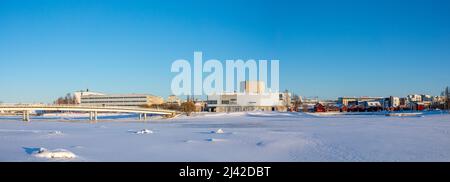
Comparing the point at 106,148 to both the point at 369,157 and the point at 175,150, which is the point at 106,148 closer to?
the point at 175,150

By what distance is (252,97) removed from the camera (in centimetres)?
19838

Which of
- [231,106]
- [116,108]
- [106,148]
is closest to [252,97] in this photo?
[231,106]

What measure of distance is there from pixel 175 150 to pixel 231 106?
17515 centimetres
